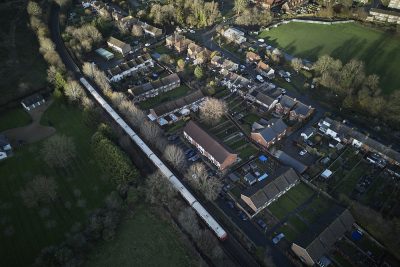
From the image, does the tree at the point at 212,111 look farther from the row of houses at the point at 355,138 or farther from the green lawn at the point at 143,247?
the green lawn at the point at 143,247

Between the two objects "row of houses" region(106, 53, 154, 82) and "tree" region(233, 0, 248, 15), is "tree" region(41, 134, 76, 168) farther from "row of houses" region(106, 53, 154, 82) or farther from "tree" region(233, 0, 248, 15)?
"tree" region(233, 0, 248, 15)

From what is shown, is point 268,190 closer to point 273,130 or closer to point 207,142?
point 273,130

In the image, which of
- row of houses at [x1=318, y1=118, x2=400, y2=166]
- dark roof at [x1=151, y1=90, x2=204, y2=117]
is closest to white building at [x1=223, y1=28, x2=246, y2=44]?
dark roof at [x1=151, y1=90, x2=204, y2=117]

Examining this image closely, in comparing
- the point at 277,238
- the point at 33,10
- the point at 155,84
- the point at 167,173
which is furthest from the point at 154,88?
the point at 33,10

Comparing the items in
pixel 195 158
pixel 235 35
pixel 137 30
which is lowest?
pixel 195 158

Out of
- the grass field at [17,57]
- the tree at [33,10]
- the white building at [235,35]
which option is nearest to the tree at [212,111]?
the white building at [235,35]

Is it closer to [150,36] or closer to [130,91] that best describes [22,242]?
[130,91]
